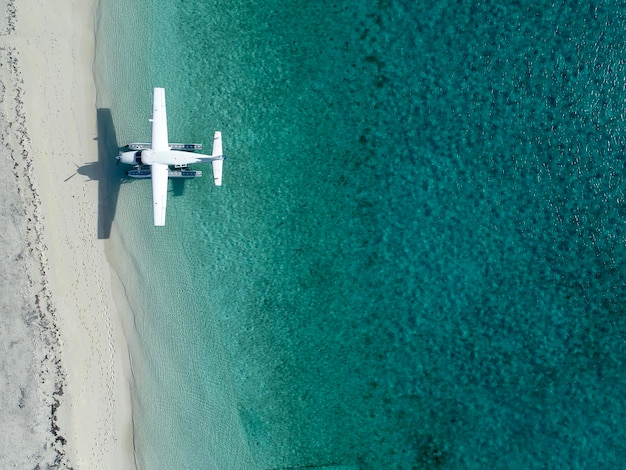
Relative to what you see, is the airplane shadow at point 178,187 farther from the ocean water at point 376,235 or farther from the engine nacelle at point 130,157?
the engine nacelle at point 130,157

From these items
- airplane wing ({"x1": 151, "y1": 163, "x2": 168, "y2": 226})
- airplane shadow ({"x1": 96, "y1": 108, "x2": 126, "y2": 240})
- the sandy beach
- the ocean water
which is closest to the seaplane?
airplane wing ({"x1": 151, "y1": 163, "x2": 168, "y2": 226})

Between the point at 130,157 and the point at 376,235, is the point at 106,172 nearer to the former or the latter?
the point at 130,157

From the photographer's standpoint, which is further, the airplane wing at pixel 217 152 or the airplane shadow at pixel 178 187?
the airplane shadow at pixel 178 187

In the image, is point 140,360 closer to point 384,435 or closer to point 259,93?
point 384,435

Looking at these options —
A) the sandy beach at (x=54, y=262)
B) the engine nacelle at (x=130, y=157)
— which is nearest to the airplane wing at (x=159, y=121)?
the engine nacelle at (x=130, y=157)

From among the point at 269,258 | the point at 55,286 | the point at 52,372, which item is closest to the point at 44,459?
the point at 52,372

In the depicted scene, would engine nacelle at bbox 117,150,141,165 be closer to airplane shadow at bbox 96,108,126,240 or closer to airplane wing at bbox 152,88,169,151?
airplane wing at bbox 152,88,169,151
